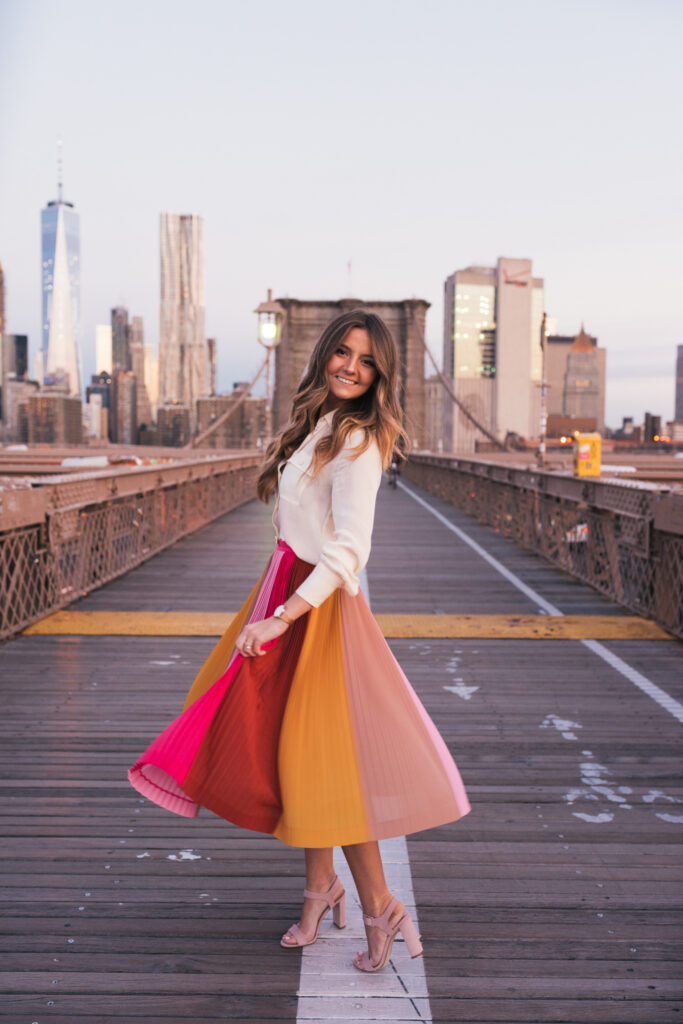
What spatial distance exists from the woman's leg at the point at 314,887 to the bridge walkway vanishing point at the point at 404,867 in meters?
0.07

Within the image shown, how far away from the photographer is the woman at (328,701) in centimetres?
230

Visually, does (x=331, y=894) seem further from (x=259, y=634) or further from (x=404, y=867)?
(x=259, y=634)

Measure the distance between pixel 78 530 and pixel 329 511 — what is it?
19.8ft

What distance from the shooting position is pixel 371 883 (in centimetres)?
246

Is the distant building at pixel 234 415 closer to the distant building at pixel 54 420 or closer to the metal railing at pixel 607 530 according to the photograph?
the distant building at pixel 54 420

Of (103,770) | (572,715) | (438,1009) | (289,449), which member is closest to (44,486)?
(103,770)

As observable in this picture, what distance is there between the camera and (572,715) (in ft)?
16.4

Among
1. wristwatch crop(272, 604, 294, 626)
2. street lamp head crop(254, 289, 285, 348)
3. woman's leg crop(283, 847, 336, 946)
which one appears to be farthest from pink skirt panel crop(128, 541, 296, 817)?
street lamp head crop(254, 289, 285, 348)

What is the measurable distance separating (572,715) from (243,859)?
91.6 inches

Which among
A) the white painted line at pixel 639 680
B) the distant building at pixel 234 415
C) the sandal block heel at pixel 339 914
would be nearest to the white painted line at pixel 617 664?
the white painted line at pixel 639 680

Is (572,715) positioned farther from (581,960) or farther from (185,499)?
(185,499)

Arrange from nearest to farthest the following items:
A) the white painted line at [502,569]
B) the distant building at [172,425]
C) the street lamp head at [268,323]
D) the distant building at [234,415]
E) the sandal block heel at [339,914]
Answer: the sandal block heel at [339,914], the white painted line at [502,569], the street lamp head at [268,323], the distant building at [234,415], the distant building at [172,425]

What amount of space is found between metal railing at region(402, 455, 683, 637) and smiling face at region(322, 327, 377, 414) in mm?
4720

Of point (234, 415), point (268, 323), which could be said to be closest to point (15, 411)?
point (234, 415)
